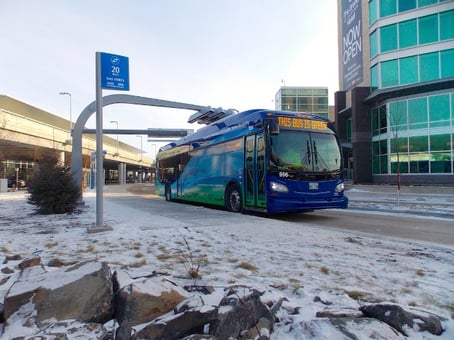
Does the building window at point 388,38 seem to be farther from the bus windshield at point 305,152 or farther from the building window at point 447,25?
the bus windshield at point 305,152

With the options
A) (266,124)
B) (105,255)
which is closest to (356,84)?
(266,124)

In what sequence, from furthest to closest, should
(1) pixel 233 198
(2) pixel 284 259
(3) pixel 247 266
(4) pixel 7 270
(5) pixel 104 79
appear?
1. (1) pixel 233 198
2. (5) pixel 104 79
3. (2) pixel 284 259
4. (3) pixel 247 266
5. (4) pixel 7 270

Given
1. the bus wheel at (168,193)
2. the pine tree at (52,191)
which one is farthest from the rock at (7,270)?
the bus wheel at (168,193)

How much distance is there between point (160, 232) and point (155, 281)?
144 inches

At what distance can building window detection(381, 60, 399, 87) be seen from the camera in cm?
2823

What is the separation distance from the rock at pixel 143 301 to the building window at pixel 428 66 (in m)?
29.6

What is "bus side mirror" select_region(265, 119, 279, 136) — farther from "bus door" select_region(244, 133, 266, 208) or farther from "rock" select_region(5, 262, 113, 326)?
"rock" select_region(5, 262, 113, 326)

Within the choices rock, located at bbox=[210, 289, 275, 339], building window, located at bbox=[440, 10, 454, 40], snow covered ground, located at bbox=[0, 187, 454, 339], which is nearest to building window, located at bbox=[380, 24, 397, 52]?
building window, located at bbox=[440, 10, 454, 40]

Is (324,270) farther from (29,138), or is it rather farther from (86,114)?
(29,138)

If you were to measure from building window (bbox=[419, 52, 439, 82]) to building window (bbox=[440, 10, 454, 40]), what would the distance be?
1482 mm

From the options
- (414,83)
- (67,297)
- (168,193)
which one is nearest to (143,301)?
(67,297)

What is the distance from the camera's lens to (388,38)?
94.1 feet

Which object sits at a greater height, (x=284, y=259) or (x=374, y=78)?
(x=374, y=78)

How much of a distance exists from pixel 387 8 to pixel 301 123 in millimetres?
24950
